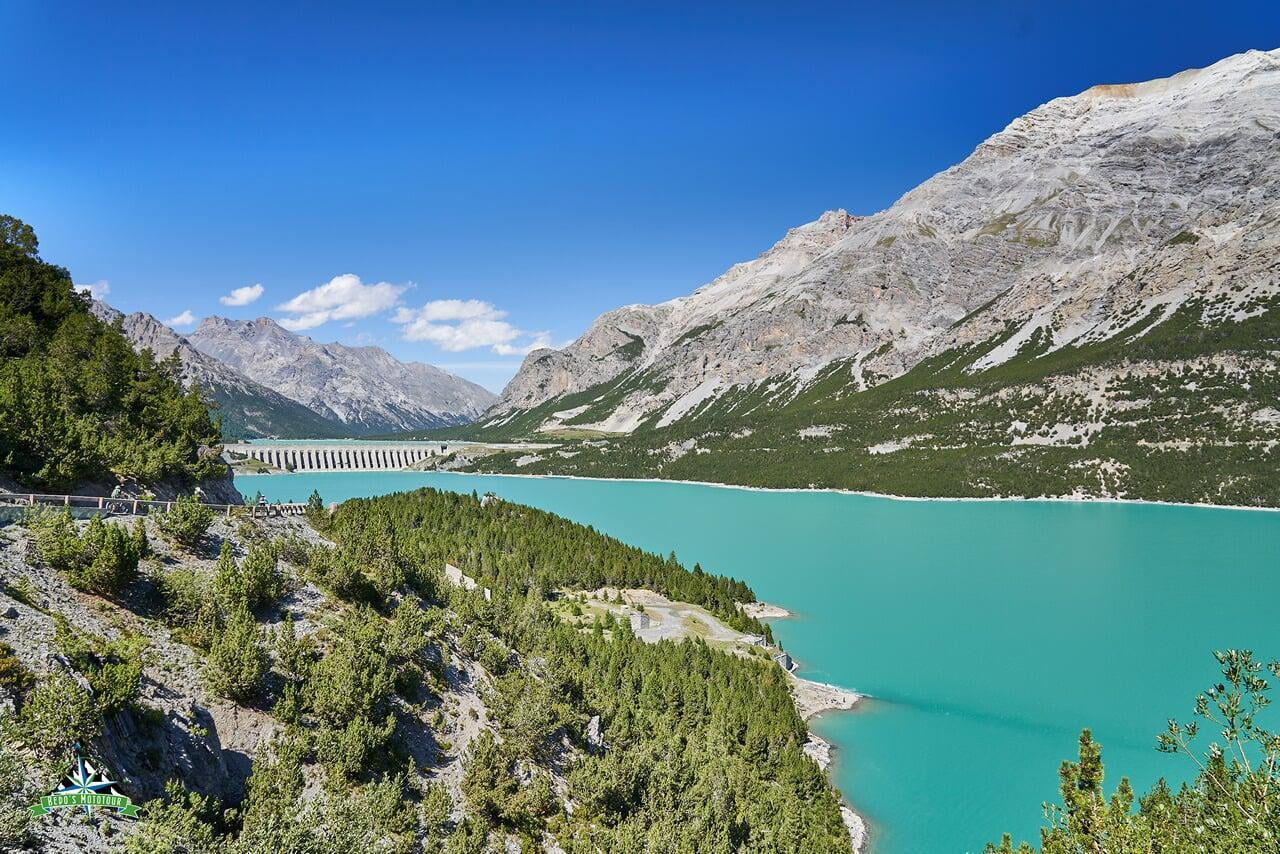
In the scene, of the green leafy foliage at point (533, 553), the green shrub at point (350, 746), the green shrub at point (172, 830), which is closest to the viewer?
the green shrub at point (172, 830)

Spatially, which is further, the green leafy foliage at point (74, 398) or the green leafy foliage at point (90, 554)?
the green leafy foliage at point (74, 398)

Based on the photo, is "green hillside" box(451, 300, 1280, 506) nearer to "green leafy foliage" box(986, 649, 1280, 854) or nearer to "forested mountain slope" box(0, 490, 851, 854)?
"forested mountain slope" box(0, 490, 851, 854)

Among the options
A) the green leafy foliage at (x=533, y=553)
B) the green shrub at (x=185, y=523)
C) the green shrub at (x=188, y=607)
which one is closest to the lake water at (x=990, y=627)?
the green leafy foliage at (x=533, y=553)

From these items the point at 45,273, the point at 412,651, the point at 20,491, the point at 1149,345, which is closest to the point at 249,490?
the point at 45,273

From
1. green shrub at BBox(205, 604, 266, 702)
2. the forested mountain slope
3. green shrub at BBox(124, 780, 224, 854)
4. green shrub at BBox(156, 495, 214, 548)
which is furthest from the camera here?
green shrub at BBox(156, 495, 214, 548)

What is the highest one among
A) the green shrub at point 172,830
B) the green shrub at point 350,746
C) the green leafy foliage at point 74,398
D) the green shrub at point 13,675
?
the green leafy foliage at point 74,398

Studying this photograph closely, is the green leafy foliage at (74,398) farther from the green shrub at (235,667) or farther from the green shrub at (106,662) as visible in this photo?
the green shrub at (235,667)

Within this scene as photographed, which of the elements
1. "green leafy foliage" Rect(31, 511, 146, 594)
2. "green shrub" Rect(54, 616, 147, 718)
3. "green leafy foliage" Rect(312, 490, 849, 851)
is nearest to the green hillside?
"green leafy foliage" Rect(312, 490, 849, 851)

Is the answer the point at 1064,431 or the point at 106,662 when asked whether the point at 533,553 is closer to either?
the point at 106,662
